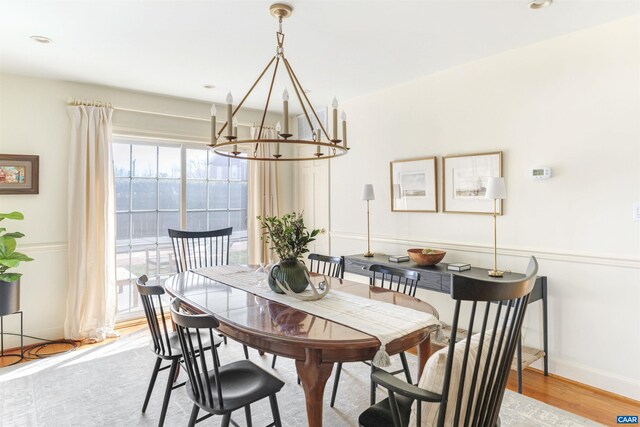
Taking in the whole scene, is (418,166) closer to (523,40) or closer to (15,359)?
(523,40)

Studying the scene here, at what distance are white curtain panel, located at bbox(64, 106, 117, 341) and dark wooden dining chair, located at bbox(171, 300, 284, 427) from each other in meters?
2.52

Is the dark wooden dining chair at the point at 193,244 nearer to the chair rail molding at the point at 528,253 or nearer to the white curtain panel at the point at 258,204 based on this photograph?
the white curtain panel at the point at 258,204

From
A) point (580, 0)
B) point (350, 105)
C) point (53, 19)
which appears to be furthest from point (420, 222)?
point (53, 19)

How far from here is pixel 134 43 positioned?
9.67ft

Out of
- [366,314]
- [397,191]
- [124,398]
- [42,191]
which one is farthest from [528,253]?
[42,191]

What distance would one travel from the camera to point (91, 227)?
12.8 ft

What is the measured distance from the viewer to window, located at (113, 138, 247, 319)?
4.34 metres

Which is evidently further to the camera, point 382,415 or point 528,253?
point 528,253

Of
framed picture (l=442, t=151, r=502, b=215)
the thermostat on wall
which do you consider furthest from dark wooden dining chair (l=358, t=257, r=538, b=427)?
framed picture (l=442, t=151, r=502, b=215)

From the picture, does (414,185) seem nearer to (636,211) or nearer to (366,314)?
(636,211)

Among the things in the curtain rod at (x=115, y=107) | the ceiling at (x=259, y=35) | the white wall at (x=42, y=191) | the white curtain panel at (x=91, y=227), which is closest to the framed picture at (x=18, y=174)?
the white wall at (x=42, y=191)

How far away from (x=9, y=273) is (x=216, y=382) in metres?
2.63

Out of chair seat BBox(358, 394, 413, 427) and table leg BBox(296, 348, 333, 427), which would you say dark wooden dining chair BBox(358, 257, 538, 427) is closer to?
chair seat BBox(358, 394, 413, 427)

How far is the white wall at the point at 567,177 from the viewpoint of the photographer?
8.58 feet
